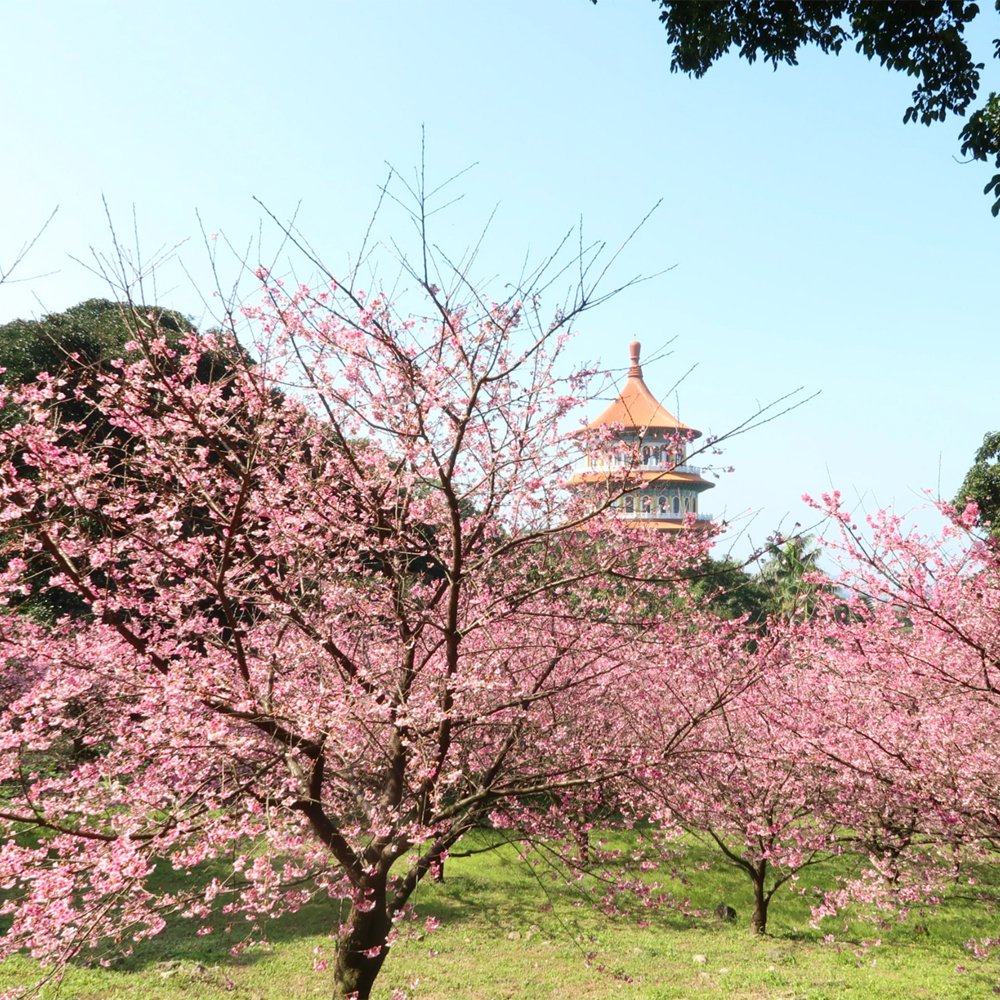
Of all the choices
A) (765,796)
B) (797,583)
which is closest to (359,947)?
(765,796)

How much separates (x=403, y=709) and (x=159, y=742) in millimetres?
1793

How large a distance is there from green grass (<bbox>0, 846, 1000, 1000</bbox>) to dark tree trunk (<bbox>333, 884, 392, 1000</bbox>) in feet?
8.93

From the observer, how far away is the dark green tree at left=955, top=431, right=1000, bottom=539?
20562 millimetres

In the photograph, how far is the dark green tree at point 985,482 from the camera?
20.6m

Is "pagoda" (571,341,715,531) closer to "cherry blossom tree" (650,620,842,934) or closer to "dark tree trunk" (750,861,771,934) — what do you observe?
"cherry blossom tree" (650,620,842,934)

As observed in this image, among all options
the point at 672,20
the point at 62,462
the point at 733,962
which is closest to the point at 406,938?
the point at 733,962

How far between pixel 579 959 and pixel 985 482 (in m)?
17.3

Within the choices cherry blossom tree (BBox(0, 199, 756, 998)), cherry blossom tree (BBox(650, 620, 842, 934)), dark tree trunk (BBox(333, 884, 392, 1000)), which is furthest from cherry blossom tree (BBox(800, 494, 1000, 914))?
dark tree trunk (BBox(333, 884, 392, 1000))

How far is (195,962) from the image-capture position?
9602 millimetres

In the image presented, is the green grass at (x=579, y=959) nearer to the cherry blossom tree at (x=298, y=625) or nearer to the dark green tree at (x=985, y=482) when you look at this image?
the cherry blossom tree at (x=298, y=625)

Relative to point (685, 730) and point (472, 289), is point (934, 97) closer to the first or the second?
point (472, 289)

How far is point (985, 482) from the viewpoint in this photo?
20.7 meters

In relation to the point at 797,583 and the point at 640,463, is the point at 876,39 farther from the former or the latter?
the point at 797,583

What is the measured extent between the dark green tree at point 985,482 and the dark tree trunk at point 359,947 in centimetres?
1964
